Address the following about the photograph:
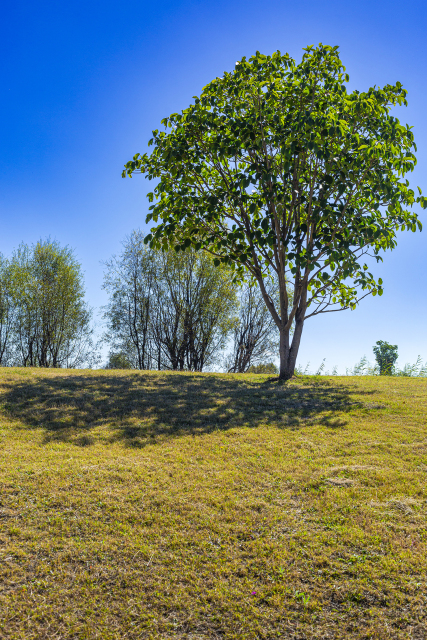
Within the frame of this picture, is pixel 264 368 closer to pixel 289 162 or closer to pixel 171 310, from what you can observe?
pixel 171 310

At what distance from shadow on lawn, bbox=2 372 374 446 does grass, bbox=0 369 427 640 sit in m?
0.07

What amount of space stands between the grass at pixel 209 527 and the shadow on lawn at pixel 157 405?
0.24ft

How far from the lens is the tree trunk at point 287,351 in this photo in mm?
12516

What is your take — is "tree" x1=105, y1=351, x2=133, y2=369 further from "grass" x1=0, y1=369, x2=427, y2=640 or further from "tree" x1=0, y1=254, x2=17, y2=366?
"grass" x1=0, y1=369, x2=427, y2=640

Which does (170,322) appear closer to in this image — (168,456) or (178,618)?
(168,456)

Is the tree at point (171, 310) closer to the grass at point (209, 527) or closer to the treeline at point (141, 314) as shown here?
the treeline at point (141, 314)

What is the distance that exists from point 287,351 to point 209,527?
30.1ft

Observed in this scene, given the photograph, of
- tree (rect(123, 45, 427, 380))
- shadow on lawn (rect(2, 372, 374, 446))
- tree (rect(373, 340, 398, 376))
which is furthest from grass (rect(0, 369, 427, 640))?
tree (rect(373, 340, 398, 376))

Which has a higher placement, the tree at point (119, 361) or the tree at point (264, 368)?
the tree at point (119, 361)

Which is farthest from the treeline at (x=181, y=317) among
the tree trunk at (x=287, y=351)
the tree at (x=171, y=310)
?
the tree trunk at (x=287, y=351)

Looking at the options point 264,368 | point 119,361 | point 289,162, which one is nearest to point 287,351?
point 289,162

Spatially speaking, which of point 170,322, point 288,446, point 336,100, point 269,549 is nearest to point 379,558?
point 269,549

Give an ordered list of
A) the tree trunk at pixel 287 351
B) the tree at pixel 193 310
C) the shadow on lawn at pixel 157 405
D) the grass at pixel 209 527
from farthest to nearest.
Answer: the tree at pixel 193 310
the tree trunk at pixel 287 351
the shadow on lawn at pixel 157 405
the grass at pixel 209 527

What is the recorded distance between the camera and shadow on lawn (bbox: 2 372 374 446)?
662cm
